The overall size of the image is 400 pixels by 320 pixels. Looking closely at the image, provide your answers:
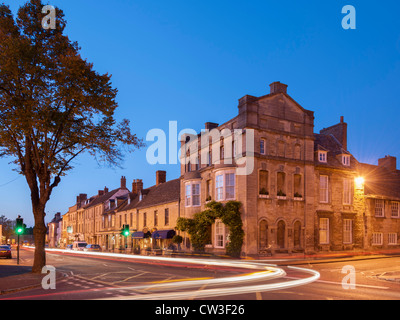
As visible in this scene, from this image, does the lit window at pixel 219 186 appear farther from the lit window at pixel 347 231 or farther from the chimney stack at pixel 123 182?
the chimney stack at pixel 123 182

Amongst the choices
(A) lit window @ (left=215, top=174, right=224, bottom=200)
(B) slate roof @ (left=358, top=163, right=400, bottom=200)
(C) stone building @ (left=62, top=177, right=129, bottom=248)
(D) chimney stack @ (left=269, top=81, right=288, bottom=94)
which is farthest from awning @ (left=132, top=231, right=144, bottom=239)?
(B) slate roof @ (left=358, top=163, right=400, bottom=200)

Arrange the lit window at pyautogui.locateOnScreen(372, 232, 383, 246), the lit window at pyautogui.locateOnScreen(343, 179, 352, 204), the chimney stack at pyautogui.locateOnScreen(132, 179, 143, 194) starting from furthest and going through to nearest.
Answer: the chimney stack at pyautogui.locateOnScreen(132, 179, 143, 194)
the lit window at pyautogui.locateOnScreen(372, 232, 383, 246)
the lit window at pyautogui.locateOnScreen(343, 179, 352, 204)

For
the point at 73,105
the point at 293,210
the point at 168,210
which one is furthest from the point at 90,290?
the point at 168,210

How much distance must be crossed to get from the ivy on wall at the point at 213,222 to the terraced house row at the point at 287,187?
568mm

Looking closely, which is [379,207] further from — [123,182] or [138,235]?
[123,182]

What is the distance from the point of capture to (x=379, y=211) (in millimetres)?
41250

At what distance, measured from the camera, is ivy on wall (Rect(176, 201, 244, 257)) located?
32562 mm

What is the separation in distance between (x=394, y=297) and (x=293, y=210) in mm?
23079

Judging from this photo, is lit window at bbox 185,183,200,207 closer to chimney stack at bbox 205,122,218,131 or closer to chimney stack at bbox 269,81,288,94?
chimney stack at bbox 205,122,218,131

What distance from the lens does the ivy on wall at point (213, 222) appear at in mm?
32562

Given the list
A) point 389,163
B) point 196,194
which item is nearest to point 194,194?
point 196,194
